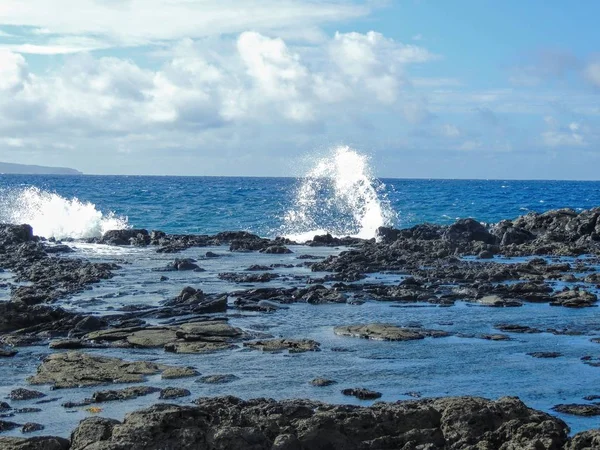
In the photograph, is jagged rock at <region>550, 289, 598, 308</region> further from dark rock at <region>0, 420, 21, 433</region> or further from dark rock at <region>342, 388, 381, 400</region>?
dark rock at <region>0, 420, 21, 433</region>

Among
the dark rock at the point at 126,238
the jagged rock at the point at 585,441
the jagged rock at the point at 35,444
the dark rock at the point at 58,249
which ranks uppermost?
the jagged rock at the point at 585,441

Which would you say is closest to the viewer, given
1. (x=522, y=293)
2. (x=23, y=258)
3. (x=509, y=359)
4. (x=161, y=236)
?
(x=509, y=359)

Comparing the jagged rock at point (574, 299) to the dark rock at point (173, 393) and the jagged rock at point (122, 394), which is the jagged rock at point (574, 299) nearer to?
the dark rock at point (173, 393)

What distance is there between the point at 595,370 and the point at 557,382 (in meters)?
1.54

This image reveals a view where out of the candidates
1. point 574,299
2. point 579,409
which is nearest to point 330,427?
point 579,409

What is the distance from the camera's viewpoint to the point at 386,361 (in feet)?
64.4

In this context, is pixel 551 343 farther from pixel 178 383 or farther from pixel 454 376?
pixel 178 383

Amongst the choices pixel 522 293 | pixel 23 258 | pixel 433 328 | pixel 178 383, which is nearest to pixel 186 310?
pixel 433 328

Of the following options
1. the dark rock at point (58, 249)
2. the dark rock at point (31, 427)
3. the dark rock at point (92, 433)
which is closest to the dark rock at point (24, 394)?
the dark rock at point (31, 427)

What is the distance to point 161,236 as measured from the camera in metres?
60.7

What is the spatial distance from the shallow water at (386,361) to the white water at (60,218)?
4232 centimetres

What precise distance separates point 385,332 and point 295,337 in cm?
235

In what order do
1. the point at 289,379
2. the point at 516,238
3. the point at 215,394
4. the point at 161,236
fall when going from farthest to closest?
the point at 161,236, the point at 516,238, the point at 289,379, the point at 215,394

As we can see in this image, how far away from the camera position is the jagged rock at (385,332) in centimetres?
2250
